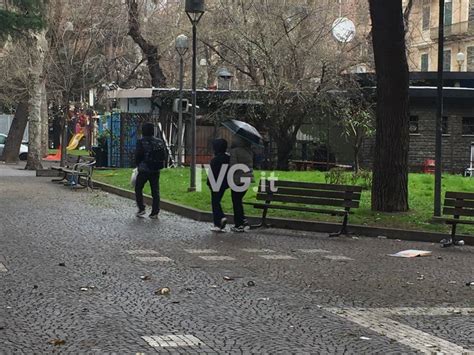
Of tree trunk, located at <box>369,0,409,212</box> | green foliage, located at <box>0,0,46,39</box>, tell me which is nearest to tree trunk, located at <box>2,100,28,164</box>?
green foliage, located at <box>0,0,46,39</box>

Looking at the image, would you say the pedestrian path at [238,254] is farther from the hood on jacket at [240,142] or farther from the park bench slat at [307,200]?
the hood on jacket at [240,142]

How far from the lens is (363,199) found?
55.2 feet

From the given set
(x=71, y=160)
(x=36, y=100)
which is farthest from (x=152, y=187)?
(x=36, y=100)

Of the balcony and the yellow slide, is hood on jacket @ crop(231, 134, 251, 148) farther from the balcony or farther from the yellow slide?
the balcony

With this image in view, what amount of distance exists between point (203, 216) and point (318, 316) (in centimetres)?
786

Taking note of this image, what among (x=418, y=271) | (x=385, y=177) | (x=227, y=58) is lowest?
(x=418, y=271)

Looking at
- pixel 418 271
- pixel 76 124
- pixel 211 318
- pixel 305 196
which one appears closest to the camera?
pixel 211 318

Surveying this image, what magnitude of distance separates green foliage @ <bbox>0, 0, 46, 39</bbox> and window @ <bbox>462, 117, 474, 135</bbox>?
17.6 meters

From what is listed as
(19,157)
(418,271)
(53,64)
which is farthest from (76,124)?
(418,271)

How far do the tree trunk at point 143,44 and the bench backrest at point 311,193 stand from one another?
18.0m

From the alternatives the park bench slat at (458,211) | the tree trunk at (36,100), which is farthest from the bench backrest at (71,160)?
the park bench slat at (458,211)

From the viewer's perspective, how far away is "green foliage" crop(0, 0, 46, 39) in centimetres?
2160

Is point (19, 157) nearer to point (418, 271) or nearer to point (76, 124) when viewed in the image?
point (76, 124)

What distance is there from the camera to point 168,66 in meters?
39.4
